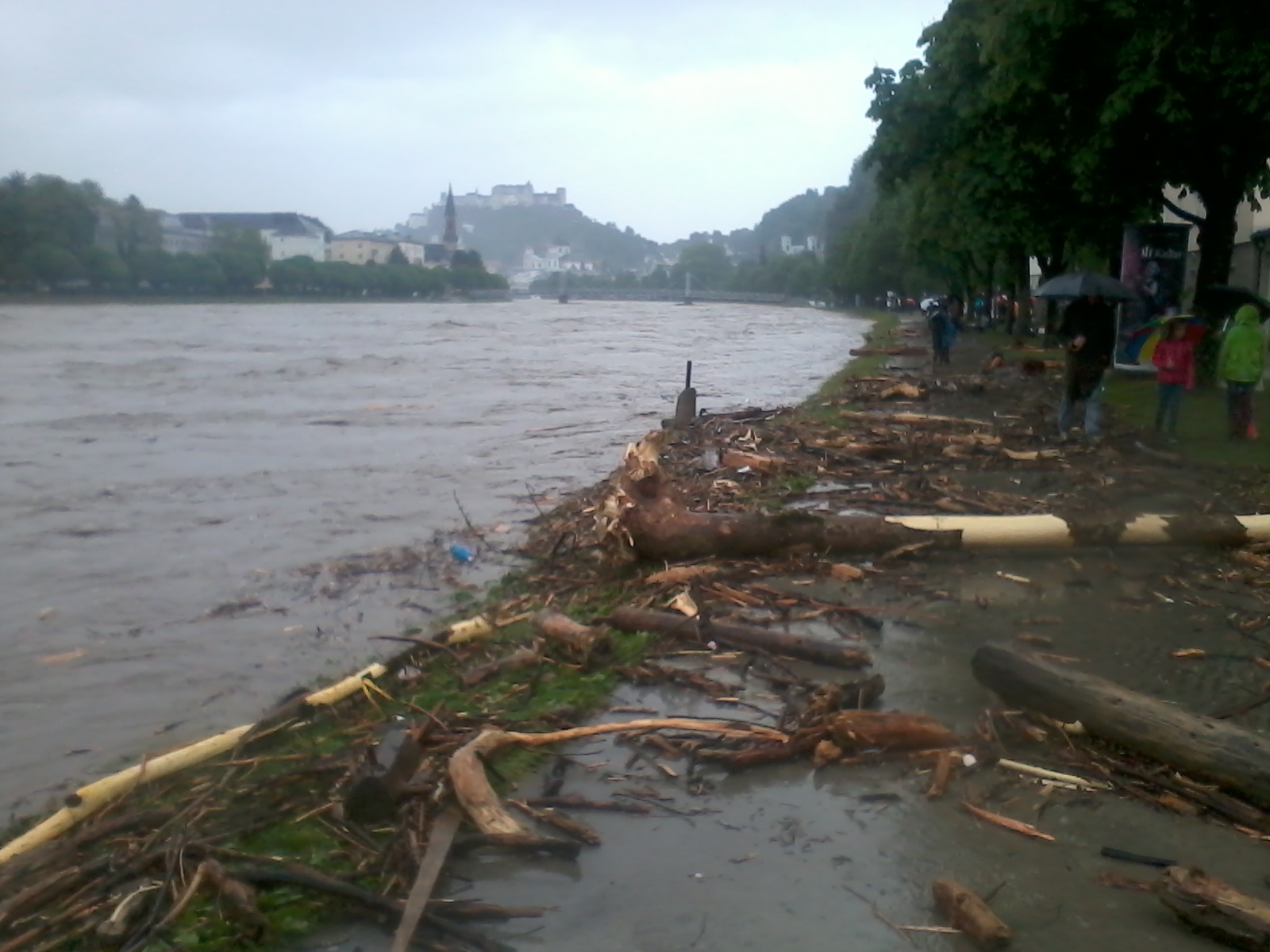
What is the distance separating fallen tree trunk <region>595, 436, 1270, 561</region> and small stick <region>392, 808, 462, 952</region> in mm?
4202

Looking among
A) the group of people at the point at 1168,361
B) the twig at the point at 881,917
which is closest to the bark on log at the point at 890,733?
the twig at the point at 881,917

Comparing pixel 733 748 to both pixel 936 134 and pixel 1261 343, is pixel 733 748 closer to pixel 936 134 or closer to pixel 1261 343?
pixel 1261 343

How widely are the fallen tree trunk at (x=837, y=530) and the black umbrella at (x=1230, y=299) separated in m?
7.76

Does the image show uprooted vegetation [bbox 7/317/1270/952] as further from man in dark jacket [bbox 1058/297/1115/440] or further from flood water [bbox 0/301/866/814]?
man in dark jacket [bbox 1058/297/1115/440]

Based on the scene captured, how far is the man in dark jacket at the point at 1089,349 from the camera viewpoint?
1447 cm

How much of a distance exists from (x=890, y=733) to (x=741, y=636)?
162cm

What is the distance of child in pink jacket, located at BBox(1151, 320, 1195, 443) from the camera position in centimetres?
1415

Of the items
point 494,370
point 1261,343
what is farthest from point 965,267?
point 1261,343

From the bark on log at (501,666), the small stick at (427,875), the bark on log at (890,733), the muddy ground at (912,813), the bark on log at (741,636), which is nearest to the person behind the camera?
the small stick at (427,875)

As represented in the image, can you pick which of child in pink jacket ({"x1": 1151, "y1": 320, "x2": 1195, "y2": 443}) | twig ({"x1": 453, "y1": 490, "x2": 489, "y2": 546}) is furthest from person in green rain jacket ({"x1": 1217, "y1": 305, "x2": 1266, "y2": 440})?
twig ({"x1": 453, "y1": 490, "x2": 489, "y2": 546})

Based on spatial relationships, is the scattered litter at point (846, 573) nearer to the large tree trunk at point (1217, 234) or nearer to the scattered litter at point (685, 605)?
the scattered litter at point (685, 605)

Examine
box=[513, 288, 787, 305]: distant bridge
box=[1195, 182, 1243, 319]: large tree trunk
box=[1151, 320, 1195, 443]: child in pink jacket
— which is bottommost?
box=[513, 288, 787, 305]: distant bridge

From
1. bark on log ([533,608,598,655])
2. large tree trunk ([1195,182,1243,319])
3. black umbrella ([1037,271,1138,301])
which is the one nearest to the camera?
bark on log ([533,608,598,655])

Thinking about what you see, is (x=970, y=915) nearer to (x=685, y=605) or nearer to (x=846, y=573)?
(x=685, y=605)
